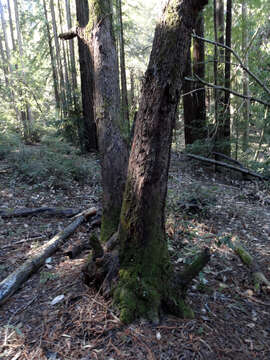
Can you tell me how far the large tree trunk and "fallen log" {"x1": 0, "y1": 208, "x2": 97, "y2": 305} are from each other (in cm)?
139

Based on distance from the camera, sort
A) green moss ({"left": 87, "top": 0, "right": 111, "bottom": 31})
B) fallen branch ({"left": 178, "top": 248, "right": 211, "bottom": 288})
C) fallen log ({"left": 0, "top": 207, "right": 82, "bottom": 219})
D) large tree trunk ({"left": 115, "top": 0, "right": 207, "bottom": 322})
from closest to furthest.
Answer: large tree trunk ({"left": 115, "top": 0, "right": 207, "bottom": 322}), fallen branch ({"left": 178, "top": 248, "right": 211, "bottom": 288}), green moss ({"left": 87, "top": 0, "right": 111, "bottom": 31}), fallen log ({"left": 0, "top": 207, "right": 82, "bottom": 219})

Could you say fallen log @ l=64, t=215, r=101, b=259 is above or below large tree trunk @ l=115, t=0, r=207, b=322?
below

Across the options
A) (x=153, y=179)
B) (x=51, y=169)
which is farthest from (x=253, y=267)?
(x=51, y=169)

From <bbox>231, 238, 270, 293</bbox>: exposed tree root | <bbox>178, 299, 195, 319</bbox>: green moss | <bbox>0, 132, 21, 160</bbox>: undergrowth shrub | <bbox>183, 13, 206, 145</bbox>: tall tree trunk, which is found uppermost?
<bbox>183, 13, 206, 145</bbox>: tall tree trunk

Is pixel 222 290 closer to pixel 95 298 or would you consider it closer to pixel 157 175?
pixel 95 298

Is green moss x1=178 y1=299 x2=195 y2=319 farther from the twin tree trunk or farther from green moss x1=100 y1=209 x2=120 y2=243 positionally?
green moss x1=100 y1=209 x2=120 y2=243

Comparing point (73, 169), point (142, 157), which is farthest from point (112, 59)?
point (73, 169)

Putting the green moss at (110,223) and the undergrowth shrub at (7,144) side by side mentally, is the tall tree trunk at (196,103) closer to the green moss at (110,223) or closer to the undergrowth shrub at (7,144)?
the undergrowth shrub at (7,144)

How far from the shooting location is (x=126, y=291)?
8.42 ft

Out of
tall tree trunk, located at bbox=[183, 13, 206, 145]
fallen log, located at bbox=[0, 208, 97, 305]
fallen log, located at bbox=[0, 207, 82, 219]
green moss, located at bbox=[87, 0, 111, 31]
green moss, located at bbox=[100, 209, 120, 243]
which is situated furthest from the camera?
tall tree trunk, located at bbox=[183, 13, 206, 145]

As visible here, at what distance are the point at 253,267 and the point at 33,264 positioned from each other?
10.1ft

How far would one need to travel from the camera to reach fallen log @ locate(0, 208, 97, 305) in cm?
307

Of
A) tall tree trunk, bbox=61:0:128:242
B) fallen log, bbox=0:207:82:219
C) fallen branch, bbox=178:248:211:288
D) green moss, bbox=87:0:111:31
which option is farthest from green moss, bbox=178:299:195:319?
green moss, bbox=87:0:111:31

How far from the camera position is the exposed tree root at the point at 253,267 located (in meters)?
3.36
